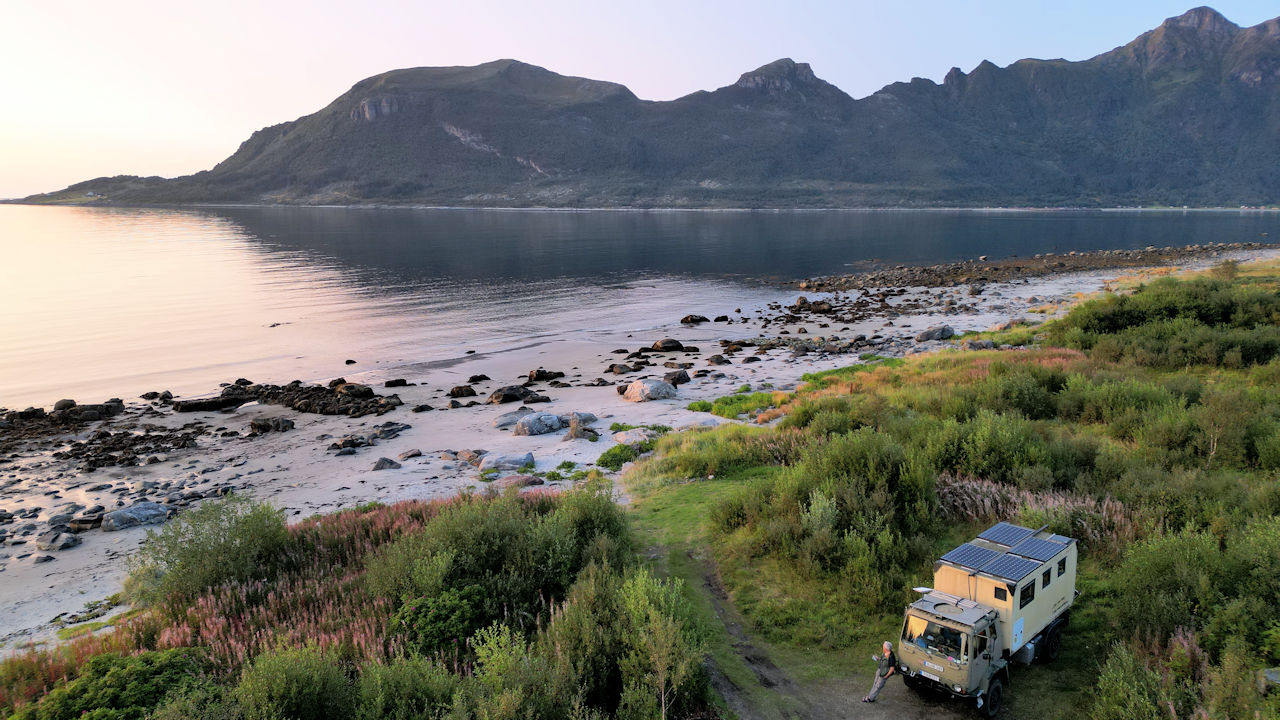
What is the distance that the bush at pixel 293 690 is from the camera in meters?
5.55

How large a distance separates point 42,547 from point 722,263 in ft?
223

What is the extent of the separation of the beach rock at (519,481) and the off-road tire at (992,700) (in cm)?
997

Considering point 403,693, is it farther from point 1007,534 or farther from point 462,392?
point 462,392

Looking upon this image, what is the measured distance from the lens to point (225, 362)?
32.7 m

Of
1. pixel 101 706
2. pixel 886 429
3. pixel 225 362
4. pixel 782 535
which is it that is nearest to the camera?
pixel 101 706

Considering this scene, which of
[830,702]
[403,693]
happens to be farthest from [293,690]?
[830,702]

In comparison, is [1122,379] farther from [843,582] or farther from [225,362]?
[225,362]

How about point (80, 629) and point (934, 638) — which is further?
point (80, 629)

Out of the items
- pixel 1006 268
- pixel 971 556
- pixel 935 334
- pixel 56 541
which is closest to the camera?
pixel 971 556

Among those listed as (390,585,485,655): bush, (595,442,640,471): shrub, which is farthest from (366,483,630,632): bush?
(595,442,640,471): shrub

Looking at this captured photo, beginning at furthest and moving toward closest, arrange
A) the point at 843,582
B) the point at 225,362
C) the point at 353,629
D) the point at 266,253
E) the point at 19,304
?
the point at 266,253
the point at 19,304
the point at 225,362
the point at 843,582
the point at 353,629

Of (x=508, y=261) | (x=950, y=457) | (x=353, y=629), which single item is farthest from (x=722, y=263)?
(x=353, y=629)

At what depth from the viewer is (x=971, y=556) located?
7.21 metres

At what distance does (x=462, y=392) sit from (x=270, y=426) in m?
6.81
